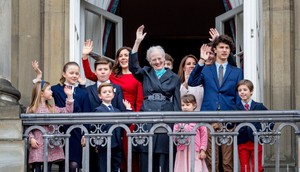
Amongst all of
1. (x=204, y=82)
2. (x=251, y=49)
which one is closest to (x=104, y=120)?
(x=204, y=82)

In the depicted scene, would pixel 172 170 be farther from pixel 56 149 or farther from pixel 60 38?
pixel 60 38

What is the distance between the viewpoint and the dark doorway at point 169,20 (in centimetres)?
2220

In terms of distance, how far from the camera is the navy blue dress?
578 inches

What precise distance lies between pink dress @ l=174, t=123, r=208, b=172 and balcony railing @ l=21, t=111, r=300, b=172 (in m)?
0.19

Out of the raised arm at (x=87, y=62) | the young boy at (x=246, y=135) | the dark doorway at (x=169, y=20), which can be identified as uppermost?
the dark doorway at (x=169, y=20)

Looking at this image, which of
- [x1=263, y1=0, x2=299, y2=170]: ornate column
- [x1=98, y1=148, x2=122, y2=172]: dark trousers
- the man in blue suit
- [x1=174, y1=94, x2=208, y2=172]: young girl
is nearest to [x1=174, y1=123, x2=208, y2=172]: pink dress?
[x1=174, y1=94, x2=208, y2=172]: young girl

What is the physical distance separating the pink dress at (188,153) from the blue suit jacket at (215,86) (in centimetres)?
43

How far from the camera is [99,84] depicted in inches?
591

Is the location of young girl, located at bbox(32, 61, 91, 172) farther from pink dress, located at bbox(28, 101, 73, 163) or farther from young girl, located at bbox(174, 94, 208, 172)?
young girl, located at bbox(174, 94, 208, 172)

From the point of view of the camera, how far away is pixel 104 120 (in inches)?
563

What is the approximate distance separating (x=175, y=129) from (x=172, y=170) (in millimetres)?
484

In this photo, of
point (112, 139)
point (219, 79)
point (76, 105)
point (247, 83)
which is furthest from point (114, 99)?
point (247, 83)

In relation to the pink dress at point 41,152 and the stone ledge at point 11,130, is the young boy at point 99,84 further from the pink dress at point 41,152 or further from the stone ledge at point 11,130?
the stone ledge at point 11,130

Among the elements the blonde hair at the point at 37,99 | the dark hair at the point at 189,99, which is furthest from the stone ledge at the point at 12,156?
the dark hair at the point at 189,99
